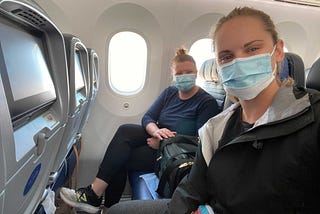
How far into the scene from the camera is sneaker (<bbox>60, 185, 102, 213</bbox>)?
7.44ft

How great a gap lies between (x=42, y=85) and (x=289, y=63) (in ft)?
4.71

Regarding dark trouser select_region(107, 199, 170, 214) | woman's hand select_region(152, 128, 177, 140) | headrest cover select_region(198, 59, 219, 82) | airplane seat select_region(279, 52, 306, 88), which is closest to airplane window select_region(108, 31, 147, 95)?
headrest cover select_region(198, 59, 219, 82)

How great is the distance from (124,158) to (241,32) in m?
1.78

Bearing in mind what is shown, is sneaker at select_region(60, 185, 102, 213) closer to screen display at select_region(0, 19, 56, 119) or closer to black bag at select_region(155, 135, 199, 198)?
black bag at select_region(155, 135, 199, 198)

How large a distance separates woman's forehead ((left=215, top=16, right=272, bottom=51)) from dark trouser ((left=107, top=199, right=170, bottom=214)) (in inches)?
34.4

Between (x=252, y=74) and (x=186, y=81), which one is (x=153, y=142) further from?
(x=252, y=74)

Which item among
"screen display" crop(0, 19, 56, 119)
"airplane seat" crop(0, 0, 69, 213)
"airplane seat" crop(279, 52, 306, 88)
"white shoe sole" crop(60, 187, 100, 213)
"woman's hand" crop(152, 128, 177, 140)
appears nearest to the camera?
"airplane seat" crop(0, 0, 69, 213)

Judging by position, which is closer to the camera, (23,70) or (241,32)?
(23,70)

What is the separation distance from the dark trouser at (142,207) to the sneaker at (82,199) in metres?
0.90

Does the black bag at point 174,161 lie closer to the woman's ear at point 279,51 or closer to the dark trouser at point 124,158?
the dark trouser at point 124,158

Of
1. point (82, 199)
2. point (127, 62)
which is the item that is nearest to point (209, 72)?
point (127, 62)

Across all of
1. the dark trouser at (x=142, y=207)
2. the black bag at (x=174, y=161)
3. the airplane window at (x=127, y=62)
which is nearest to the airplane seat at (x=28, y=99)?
the dark trouser at (x=142, y=207)

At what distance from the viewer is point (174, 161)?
5.95 ft

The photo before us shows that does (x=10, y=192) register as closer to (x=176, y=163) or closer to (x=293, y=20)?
(x=176, y=163)
